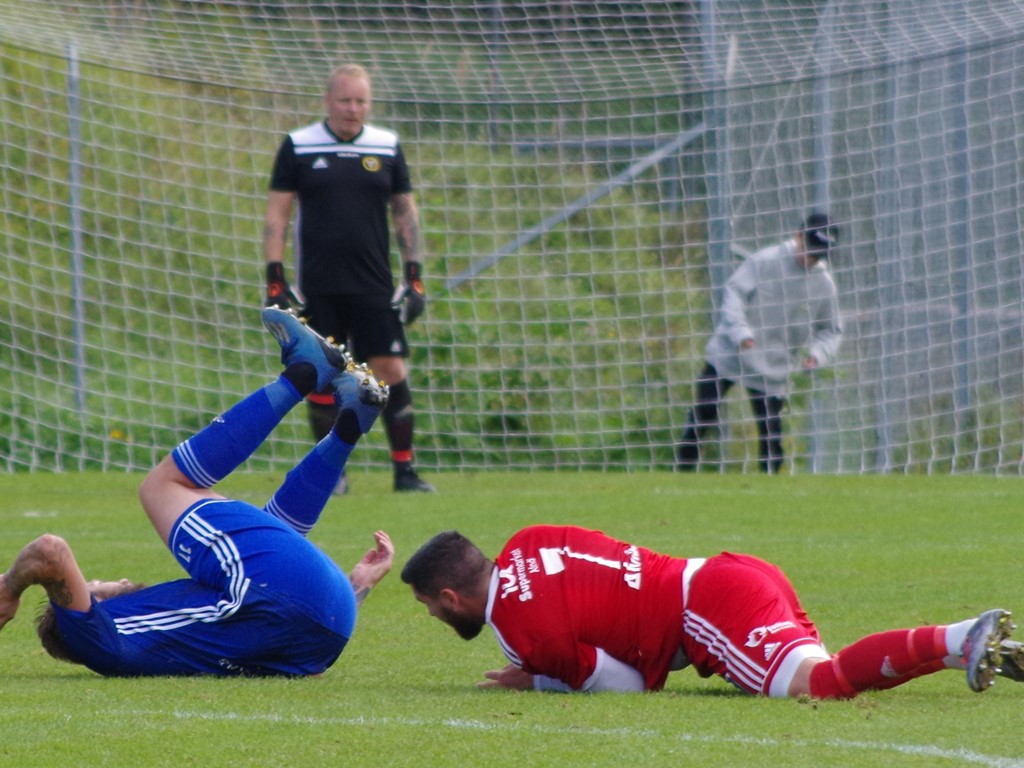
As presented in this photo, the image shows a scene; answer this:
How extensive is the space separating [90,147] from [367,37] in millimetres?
4166

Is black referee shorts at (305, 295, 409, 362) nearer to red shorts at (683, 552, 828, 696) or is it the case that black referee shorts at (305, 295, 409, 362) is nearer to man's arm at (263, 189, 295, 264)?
man's arm at (263, 189, 295, 264)

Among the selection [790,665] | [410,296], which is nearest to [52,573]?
[790,665]

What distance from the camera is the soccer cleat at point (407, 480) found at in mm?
10609

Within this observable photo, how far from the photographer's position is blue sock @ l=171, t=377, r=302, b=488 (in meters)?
5.71

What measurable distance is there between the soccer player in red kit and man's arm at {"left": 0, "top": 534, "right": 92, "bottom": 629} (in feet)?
3.47

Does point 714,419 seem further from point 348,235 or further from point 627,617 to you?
point 627,617

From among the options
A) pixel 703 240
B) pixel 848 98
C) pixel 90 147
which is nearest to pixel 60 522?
pixel 90 147

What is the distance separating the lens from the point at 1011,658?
468 cm

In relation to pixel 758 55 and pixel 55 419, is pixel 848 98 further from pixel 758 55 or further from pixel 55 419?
pixel 55 419

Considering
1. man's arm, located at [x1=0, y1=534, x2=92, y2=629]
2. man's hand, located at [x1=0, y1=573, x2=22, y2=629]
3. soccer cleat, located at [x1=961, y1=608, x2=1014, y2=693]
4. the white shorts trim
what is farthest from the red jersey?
man's hand, located at [x1=0, y1=573, x2=22, y2=629]

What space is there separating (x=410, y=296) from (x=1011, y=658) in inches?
237

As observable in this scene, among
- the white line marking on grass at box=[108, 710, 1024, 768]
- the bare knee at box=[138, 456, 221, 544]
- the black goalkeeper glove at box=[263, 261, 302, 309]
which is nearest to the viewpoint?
the white line marking on grass at box=[108, 710, 1024, 768]

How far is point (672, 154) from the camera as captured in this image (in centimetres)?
1362

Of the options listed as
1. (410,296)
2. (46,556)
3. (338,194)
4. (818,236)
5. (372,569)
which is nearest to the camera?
(46,556)
